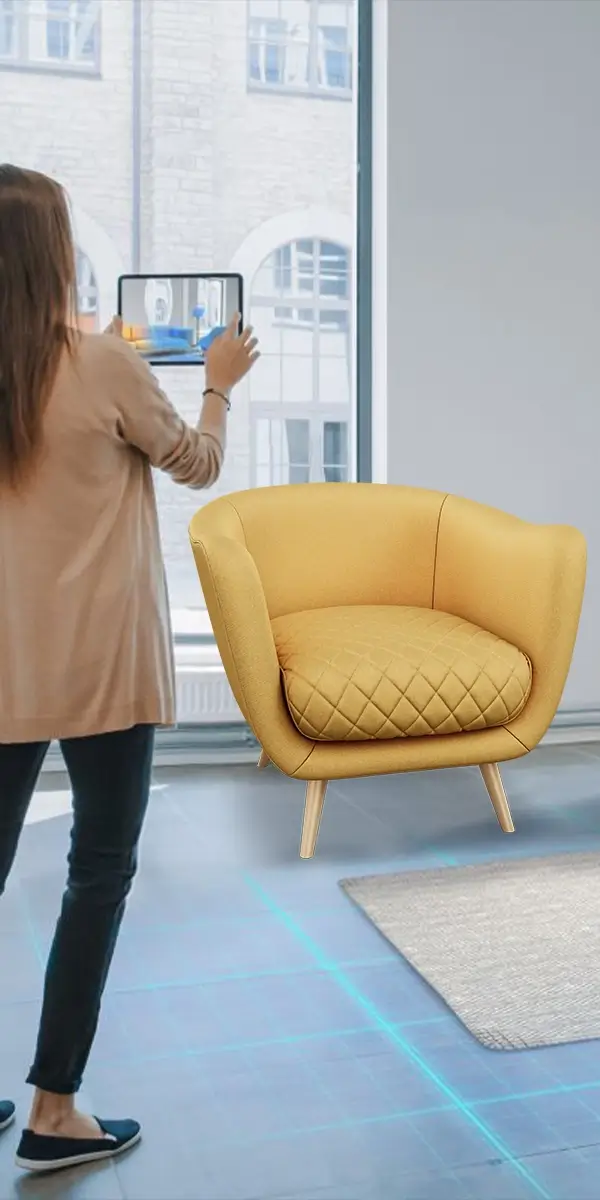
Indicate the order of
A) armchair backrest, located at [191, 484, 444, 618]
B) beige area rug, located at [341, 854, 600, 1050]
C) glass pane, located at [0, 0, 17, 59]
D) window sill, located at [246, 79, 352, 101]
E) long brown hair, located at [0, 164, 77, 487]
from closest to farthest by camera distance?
1. long brown hair, located at [0, 164, 77, 487]
2. beige area rug, located at [341, 854, 600, 1050]
3. armchair backrest, located at [191, 484, 444, 618]
4. glass pane, located at [0, 0, 17, 59]
5. window sill, located at [246, 79, 352, 101]

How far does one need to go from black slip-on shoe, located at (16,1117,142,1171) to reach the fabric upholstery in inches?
51.1

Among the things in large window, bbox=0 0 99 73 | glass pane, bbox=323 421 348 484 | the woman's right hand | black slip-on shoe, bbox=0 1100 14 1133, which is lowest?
black slip-on shoe, bbox=0 1100 14 1133

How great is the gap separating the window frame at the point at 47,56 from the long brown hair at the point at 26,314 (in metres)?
2.84

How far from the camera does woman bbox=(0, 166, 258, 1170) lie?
1.49 meters

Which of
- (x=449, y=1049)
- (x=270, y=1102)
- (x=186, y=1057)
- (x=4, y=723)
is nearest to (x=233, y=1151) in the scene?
(x=270, y=1102)

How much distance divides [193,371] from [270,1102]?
2.94m

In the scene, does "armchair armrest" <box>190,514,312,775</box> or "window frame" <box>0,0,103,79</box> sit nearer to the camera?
"armchair armrest" <box>190,514,312,775</box>

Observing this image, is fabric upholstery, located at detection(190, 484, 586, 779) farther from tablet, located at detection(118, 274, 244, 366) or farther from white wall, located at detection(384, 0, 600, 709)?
white wall, located at detection(384, 0, 600, 709)

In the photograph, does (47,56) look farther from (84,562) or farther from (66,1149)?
(66,1149)

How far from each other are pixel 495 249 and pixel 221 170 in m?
0.94

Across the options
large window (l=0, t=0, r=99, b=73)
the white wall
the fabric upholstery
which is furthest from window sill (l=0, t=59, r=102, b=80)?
the fabric upholstery

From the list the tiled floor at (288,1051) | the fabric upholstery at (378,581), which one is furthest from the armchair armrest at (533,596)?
the tiled floor at (288,1051)

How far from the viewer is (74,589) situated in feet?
5.04

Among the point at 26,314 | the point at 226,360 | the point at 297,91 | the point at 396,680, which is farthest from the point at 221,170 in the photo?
the point at 26,314
